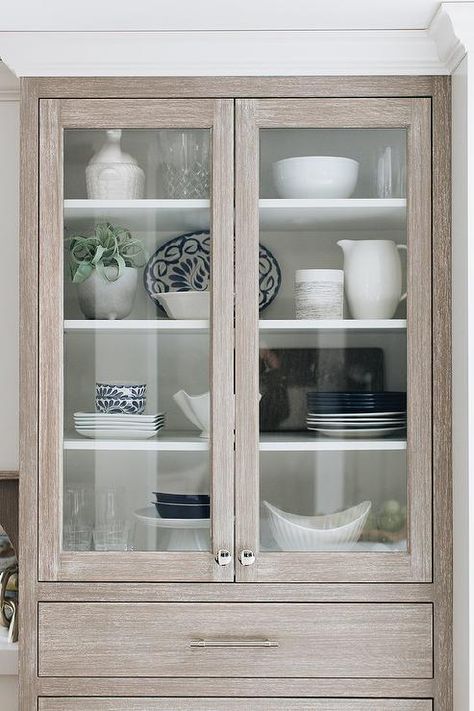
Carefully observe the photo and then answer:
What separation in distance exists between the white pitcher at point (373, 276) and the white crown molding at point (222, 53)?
388 mm

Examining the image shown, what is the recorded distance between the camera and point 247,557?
5.63ft

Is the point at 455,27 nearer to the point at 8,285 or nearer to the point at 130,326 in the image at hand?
the point at 130,326

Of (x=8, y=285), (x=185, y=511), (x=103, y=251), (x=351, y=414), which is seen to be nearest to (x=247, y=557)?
(x=185, y=511)

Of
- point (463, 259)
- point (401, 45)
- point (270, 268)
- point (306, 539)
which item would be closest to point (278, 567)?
point (306, 539)

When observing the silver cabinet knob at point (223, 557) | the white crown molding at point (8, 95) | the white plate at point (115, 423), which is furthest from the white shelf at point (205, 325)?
the white crown molding at point (8, 95)

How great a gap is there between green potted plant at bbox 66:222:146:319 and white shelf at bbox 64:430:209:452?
285 mm

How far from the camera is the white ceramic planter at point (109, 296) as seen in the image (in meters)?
1.77

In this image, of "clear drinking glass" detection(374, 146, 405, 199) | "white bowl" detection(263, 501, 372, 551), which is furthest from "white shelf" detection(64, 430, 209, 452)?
"clear drinking glass" detection(374, 146, 405, 199)

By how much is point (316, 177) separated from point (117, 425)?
0.73m

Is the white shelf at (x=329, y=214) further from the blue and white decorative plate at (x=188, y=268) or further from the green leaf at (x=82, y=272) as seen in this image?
the green leaf at (x=82, y=272)

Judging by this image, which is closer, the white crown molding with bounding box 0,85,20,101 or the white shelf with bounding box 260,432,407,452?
the white shelf with bounding box 260,432,407,452

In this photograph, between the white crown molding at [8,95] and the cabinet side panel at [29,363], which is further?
the white crown molding at [8,95]

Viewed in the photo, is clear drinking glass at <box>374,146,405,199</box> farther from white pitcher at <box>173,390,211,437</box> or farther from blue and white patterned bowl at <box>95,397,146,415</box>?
blue and white patterned bowl at <box>95,397,146,415</box>

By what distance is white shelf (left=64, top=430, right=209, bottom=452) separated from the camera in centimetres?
175
